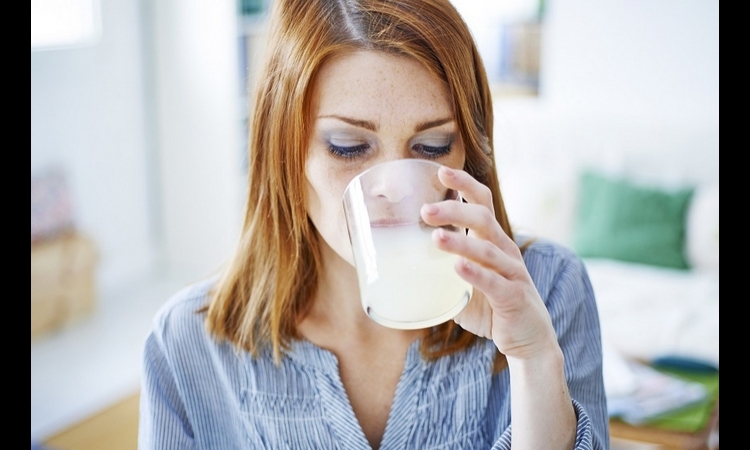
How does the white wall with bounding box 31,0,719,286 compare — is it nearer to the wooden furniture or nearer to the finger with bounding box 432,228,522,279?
the wooden furniture

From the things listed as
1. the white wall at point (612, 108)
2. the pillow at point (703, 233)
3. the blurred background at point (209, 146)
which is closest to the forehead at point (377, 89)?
the blurred background at point (209, 146)

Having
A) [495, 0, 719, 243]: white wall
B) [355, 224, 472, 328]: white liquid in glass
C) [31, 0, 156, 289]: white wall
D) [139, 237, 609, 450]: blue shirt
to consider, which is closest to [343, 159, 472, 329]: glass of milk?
[355, 224, 472, 328]: white liquid in glass

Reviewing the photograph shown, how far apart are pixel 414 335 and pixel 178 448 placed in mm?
414

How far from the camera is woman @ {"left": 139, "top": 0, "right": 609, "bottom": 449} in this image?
1145mm

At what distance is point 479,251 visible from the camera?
2.95 feet

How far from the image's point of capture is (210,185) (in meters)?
4.86

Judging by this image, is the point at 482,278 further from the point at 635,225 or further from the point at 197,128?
the point at 197,128

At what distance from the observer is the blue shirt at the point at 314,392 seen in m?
1.32

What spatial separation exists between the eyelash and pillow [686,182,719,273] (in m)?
2.62

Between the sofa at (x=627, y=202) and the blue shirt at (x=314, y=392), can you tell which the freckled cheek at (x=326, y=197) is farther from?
the sofa at (x=627, y=202)

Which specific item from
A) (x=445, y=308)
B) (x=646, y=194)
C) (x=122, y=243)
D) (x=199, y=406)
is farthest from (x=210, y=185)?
(x=445, y=308)

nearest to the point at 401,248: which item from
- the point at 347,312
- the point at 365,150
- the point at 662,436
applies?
the point at 365,150

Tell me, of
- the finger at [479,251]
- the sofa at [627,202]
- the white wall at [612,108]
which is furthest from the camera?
the white wall at [612,108]
